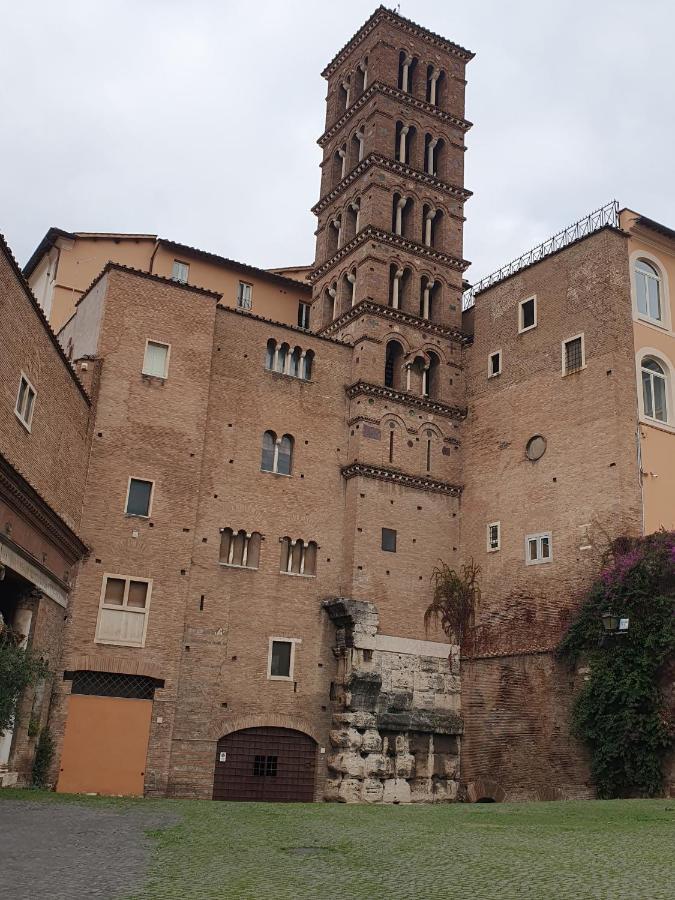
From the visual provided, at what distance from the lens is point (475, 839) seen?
13.0m

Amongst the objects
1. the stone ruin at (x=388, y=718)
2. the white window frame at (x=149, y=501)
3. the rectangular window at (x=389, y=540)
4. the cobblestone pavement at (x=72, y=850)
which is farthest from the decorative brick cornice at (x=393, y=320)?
the cobblestone pavement at (x=72, y=850)

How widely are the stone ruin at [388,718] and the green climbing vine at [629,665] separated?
4980mm

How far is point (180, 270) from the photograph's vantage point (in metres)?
33.5

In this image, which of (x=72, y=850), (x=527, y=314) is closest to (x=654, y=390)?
(x=527, y=314)

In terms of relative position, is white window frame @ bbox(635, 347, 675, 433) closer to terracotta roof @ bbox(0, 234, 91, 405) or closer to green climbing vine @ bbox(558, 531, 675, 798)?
green climbing vine @ bbox(558, 531, 675, 798)

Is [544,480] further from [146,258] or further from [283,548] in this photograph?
[146,258]

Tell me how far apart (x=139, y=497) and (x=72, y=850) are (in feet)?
47.5

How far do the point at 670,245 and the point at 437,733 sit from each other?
55.0ft

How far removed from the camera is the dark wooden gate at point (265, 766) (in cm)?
2477

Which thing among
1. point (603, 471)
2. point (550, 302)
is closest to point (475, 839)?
point (603, 471)

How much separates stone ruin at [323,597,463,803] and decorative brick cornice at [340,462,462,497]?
13.5 feet

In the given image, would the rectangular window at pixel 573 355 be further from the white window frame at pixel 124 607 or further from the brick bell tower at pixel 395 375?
the white window frame at pixel 124 607

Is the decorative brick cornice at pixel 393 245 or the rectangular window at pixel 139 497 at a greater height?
the decorative brick cornice at pixel 393 245

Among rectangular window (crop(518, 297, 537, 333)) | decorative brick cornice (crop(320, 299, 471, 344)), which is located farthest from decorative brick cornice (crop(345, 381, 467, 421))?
rectangular window (crop(518, 297, 537, 333))
